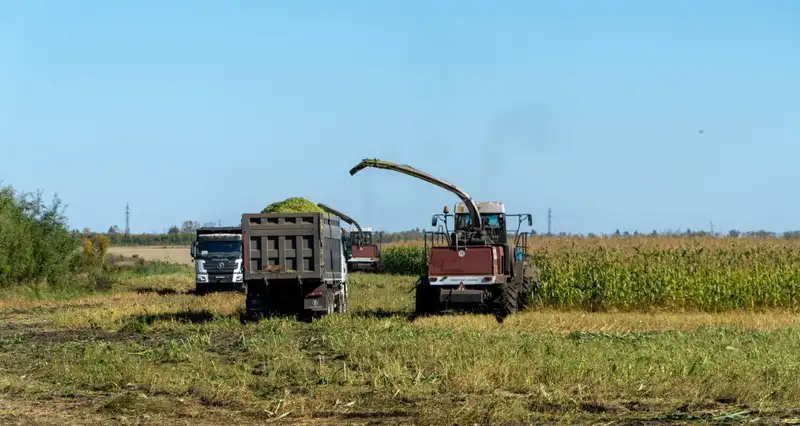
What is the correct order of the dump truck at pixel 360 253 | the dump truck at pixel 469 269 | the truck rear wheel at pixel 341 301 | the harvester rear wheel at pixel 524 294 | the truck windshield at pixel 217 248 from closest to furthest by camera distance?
the dump truck at pixel 469 269
the harvester rear wheel at pixel 524 294
the truck rear wheel at pixel 341 301
the truck windshield at pixel 217 248
the dump truck at pixel 360 253

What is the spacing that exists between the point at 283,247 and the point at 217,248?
1541cm

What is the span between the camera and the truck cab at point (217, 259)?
38250 millimetres

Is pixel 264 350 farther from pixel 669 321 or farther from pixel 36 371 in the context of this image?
pixel 669 321

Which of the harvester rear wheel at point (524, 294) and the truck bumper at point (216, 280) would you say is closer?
the harvester rear wheel at point (524, 294)

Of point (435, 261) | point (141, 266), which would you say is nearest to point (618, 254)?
point (435, 261)

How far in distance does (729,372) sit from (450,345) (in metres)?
4.56

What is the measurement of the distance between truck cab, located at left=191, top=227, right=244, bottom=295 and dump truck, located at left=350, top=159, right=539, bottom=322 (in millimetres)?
13738

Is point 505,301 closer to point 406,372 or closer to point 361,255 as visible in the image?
point 406,372

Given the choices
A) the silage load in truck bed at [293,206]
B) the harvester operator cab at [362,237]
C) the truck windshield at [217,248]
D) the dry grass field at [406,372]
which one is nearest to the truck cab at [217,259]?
the truck windshield at [217,248]

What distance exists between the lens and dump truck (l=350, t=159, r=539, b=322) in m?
23.6

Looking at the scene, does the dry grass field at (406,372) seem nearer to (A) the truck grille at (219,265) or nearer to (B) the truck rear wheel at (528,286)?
(B) the truck rear wheel at (528,286)

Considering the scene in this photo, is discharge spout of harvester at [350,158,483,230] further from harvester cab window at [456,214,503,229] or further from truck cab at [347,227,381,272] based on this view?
truck cab at [347,227,381,272]

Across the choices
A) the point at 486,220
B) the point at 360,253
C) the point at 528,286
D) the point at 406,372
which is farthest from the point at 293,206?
the point at 360,253

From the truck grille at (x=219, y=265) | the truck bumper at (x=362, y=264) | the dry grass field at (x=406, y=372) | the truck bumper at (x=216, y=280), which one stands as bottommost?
the dry grass field at (x=406, y=372)
